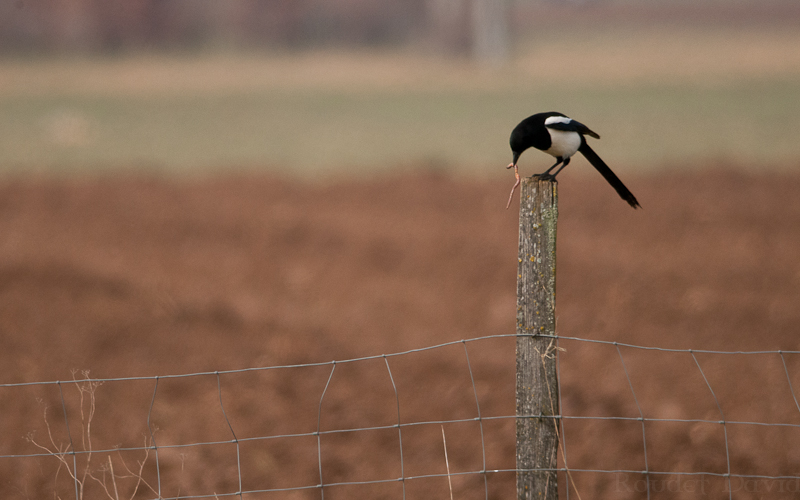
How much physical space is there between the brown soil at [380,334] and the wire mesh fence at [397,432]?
1.0 inches

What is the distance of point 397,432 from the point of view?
262 inches

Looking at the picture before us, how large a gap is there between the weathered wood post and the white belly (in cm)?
50

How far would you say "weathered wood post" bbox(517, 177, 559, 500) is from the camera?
3273 millimetres

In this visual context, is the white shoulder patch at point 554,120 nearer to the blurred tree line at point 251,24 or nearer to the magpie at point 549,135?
the magpie at point 549,135

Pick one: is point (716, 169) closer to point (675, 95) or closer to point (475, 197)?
point (475, 197)

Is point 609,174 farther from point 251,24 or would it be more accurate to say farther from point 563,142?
point 251,24

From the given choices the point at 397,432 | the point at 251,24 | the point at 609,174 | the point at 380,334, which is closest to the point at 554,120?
the point at 609,174

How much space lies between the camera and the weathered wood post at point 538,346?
10.7 ft

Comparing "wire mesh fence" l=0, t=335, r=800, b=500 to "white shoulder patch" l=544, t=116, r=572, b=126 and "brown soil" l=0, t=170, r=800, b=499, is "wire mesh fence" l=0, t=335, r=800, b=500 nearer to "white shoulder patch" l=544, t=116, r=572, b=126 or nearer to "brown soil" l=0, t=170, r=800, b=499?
"brown soil" l=0, t=170, r=800, b=499

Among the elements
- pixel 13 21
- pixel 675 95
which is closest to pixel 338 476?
pixel 675 95

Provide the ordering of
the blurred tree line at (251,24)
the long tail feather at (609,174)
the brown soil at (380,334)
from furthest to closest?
the blurred tree line at (251,24)
the brown soil at (380,334)
the long tail feather at (609,174)

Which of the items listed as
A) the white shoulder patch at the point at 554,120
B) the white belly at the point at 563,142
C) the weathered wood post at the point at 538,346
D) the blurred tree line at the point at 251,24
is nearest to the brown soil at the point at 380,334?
the weathered wood post at the point at 538,346

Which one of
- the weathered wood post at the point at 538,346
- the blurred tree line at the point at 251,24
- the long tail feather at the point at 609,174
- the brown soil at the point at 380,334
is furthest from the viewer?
the blurred tree line at the point at 251,24

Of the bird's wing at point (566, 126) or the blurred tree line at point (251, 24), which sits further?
the blurred tree line at point (251, 24)
